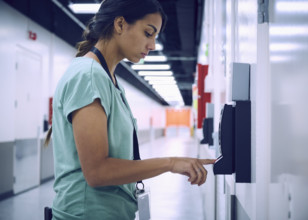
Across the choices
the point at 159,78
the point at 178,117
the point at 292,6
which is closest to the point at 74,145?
the point at 292,6

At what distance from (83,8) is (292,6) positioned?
531cm

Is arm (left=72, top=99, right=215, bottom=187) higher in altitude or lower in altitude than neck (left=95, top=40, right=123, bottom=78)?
lower

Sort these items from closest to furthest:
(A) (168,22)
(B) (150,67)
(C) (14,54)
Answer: (C) (14,54), (A) (168,22), (B) (150,67)

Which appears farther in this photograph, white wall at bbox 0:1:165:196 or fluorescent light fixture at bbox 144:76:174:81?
fluorescent light fixture at bbox 144:76:174:81

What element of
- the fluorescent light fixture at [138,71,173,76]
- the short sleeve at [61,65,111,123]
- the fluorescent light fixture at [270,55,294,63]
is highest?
the fluorescent light fixture at [138,71,173,76]

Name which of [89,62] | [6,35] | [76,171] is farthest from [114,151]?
[6,35]

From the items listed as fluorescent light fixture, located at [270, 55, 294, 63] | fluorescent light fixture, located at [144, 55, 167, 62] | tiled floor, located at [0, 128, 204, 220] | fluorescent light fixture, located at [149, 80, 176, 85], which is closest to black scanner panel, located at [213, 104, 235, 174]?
fluorescent light fixture, located at [270, 55, 294, 63]

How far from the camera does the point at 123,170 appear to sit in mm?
858

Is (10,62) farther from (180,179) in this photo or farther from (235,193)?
(235,193)

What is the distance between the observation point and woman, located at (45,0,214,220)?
0.84m

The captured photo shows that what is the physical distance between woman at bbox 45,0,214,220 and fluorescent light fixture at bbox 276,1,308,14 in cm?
48

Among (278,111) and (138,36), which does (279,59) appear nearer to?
(278,111)

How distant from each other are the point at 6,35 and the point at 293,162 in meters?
5.10

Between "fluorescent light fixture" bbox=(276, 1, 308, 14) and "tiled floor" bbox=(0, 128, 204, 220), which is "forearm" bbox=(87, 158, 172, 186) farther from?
"tiled floor" bbox=(0, 128, 204, 220)
